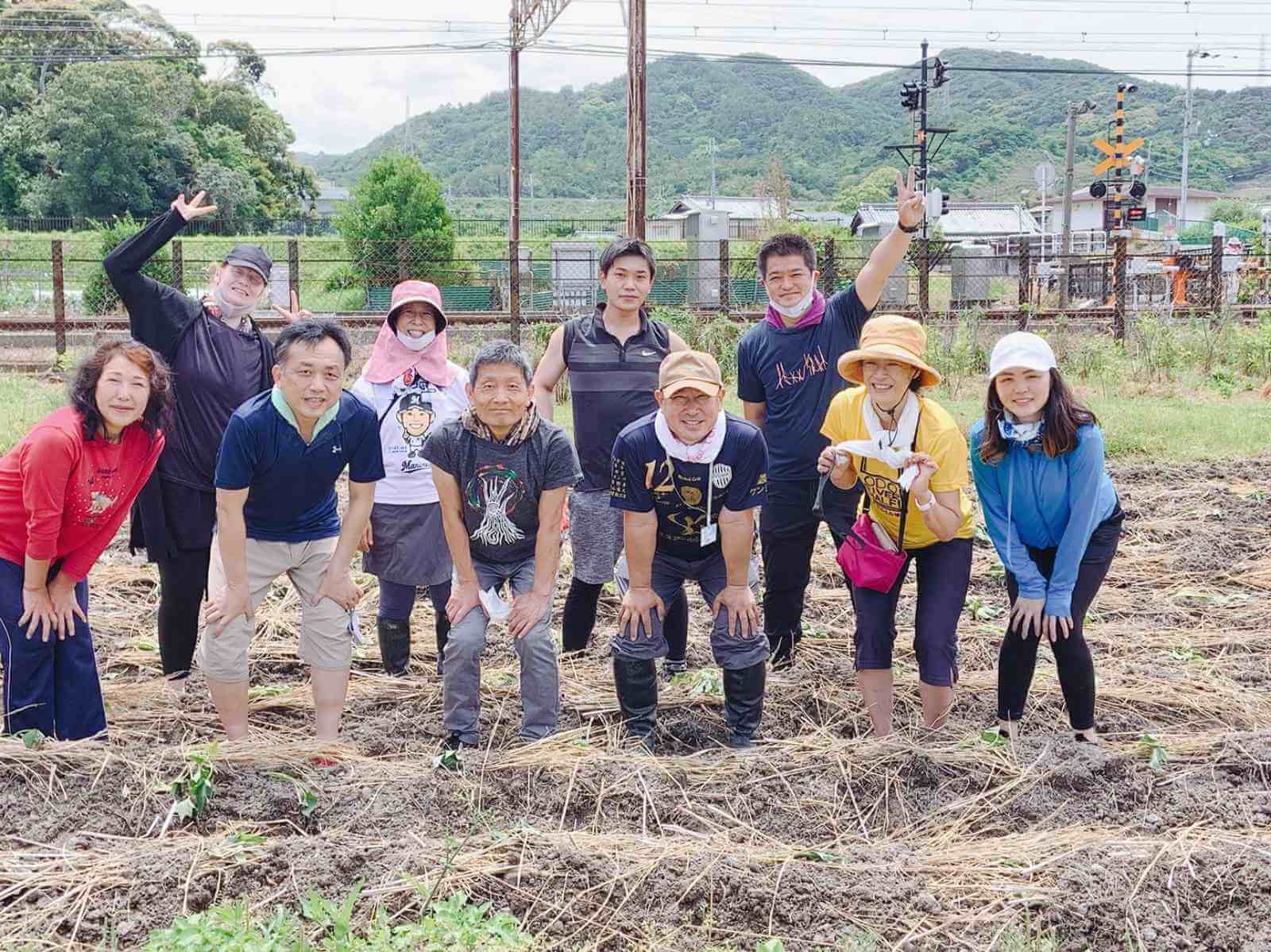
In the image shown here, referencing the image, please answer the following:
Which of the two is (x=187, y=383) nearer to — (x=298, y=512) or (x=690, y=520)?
(x=298, y=512)

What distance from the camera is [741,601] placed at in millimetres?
3941

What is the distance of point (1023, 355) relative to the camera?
371 centimetres

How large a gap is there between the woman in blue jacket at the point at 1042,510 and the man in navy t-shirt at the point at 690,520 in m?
0.79

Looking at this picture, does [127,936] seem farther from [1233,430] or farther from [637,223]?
[637,223]

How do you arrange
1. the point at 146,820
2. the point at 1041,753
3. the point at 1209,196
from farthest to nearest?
the point at 1209,196 < the point at 1041,753 < the point at 146,820

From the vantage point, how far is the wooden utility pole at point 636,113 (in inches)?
623

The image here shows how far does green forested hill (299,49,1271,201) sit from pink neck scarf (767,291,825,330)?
335 ft

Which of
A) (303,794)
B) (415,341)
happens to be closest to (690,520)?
(415,341)

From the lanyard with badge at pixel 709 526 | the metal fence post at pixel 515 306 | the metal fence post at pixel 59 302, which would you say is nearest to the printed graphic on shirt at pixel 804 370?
the lanyard with badge at pixel 709 526

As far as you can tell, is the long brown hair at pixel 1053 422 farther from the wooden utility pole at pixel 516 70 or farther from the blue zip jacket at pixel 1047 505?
the wooden utility pole at pixel 516 70

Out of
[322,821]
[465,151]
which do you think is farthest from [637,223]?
[465,151]

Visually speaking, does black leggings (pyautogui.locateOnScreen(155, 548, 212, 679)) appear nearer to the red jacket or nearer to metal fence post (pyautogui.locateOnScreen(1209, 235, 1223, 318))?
the red jacket

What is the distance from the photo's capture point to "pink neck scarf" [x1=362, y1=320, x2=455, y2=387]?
15.1ft

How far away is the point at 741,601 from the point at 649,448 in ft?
1.97
